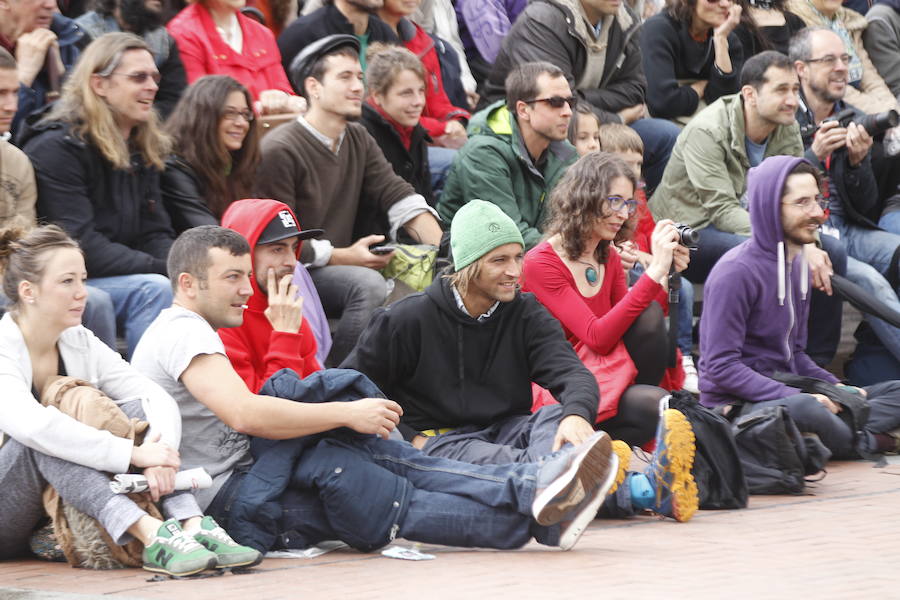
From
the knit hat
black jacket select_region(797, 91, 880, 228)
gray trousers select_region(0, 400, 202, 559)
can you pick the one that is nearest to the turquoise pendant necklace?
the knit hat

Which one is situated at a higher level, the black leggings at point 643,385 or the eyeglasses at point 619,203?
the eyeglasses at point 619,203

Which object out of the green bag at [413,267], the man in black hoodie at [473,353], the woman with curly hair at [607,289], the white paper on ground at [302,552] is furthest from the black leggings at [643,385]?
the white paper on ground at [302,552]

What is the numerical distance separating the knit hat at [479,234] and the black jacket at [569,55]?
3459 mm

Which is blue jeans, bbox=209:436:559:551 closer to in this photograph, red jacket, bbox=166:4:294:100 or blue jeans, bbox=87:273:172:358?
blue jeans, bbox=87:273:172:358

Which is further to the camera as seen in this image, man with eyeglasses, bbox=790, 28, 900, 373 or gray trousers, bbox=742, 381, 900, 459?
man with eyeglasses, bbox=790, 28, 900, 373

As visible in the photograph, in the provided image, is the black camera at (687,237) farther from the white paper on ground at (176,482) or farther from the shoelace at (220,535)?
the shoelace at (220,535)

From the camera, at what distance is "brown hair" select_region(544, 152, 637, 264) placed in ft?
20.2

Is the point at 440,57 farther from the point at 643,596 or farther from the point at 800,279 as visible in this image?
the point at 643,596

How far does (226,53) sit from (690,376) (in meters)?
3.14

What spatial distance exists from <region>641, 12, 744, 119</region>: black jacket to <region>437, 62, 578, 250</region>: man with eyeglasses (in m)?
1.89

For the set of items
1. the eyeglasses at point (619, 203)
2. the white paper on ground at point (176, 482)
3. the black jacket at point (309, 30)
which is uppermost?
the black jacket at point (309, 30)

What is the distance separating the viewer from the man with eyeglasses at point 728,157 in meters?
8.16

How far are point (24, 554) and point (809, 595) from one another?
263cm

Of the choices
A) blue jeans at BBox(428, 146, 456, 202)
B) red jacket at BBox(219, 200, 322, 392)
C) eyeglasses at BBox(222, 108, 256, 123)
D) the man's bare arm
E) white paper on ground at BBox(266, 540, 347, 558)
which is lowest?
white paper on ground at BBox(266, 540, 347, 558)
